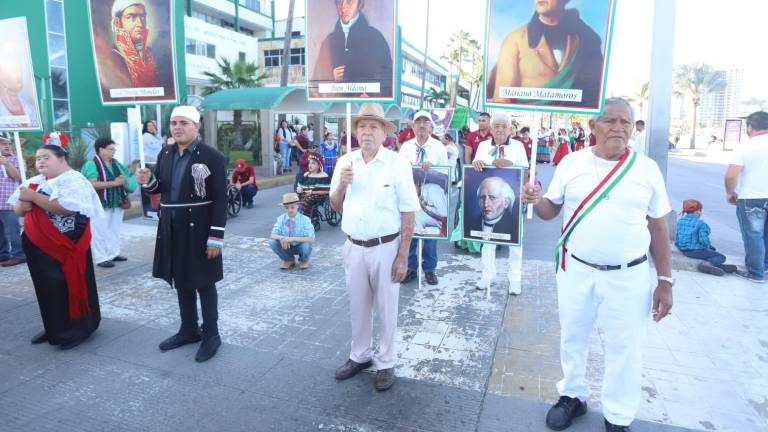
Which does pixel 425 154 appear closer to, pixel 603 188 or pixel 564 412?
pixel 603 188

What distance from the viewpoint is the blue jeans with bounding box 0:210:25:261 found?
658 cm

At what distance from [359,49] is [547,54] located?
5.43 ft

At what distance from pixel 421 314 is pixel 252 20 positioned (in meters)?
40.1

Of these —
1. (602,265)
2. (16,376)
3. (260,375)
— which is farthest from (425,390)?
(16,376)


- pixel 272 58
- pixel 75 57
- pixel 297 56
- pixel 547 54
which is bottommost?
pixel 547 54

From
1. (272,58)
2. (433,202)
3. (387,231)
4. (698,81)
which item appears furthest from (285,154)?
(698,81)

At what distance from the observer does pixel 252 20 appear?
1574 inches

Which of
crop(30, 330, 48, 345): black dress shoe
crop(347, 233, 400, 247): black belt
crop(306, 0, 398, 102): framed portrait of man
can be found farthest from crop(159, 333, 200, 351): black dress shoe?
crop(306, 0, 398, 102): framed portrait of man

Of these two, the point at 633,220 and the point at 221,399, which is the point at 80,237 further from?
the point at 633,220

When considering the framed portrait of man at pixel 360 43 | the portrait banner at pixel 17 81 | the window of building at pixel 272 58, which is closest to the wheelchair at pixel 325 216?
the portrait banner at pixel 17 81

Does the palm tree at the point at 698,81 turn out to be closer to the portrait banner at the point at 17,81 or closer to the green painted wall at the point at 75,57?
the green painted wall at the point at 75,57

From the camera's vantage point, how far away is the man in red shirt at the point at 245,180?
11.1 meters

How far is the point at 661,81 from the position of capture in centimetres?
682

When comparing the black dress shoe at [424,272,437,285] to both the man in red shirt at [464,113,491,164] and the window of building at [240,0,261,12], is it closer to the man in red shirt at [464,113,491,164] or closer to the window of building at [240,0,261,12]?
the man in red shirt at [464,113,491,164]
